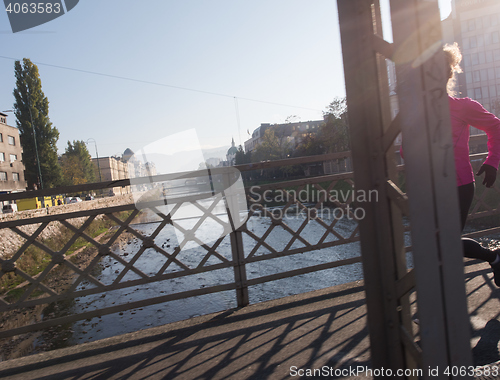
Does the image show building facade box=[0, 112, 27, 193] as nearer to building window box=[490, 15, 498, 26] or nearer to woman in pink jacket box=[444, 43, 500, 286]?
woman in pink jacket box=[444, 43, 500, 286]

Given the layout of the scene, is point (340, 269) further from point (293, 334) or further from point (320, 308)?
point (293, 334)

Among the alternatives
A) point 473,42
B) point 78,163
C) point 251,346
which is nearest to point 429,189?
point 251,346

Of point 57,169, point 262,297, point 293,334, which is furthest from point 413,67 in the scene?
point 57,169

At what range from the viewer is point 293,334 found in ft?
8.84

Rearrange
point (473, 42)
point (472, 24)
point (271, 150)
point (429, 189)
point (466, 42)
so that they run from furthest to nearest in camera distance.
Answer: point (271, 150)
point (466, 42)
point (473, 42)
point (472, 24)
point (429, 189)

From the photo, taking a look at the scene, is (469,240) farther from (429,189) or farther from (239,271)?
(239,271)

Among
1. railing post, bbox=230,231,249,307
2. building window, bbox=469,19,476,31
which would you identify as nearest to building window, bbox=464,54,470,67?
building window, bbox=469,19,476,31

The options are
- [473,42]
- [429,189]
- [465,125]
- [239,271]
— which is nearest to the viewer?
[429,189]

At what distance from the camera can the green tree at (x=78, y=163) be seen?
200ft

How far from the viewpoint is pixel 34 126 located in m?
50.6

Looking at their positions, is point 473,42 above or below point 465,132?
above

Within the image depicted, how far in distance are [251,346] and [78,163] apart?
244 feet

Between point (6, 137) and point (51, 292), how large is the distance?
195 ft

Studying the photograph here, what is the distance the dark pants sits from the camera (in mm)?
2369
